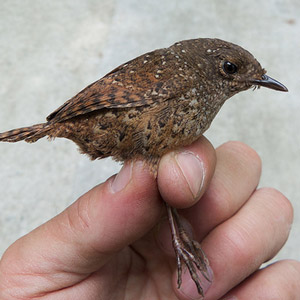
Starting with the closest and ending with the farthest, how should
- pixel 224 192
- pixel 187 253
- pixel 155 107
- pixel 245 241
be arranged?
pixel 155 107 < pixel 187 253 < pixel 245 241 < pixel 224 192

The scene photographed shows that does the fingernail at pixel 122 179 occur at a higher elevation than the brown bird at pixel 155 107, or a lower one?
lower

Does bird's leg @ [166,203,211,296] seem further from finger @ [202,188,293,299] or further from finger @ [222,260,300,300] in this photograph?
finger @ [222,260,300,300]

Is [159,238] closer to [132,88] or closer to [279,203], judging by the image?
[279,203]

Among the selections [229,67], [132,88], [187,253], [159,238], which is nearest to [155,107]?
[132,88]

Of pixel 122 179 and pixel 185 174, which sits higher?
pixel 122 179

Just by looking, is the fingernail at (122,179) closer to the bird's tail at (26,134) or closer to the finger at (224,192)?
the bird's tail at (26,134)

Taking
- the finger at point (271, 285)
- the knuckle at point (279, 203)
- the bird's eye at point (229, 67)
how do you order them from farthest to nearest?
the knuckle at point (279, 203), the finger at point (271, 285), the bird's eye at point (229, 67)

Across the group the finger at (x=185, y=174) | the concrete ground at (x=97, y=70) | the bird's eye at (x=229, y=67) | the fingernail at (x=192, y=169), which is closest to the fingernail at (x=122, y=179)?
the finger at (x=185, y=174)
